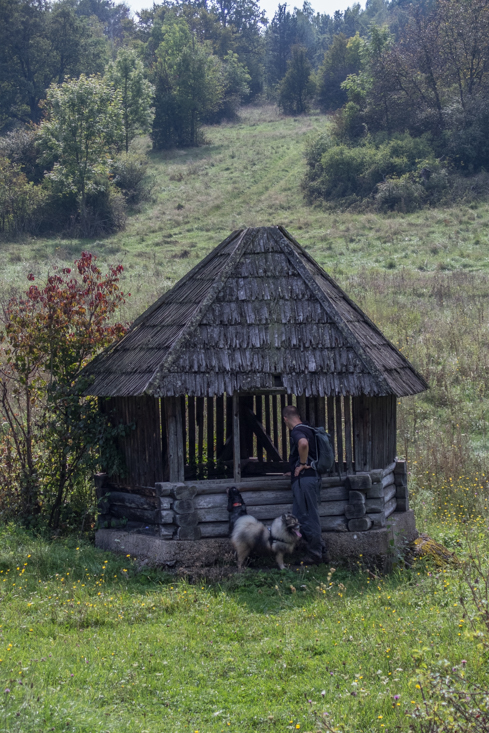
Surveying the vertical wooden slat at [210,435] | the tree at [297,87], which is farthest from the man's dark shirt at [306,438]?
the tree at [297,87]

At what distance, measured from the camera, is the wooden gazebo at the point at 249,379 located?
725 centimetres

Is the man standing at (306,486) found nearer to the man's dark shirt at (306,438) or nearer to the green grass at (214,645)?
the man's dark shirt at (306,438)

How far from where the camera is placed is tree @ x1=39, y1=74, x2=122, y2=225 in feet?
110

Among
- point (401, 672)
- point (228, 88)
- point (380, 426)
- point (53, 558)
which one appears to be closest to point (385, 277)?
point (380, 426)

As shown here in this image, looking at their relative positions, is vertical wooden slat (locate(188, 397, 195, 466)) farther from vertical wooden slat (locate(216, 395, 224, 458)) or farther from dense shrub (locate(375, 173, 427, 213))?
dense shrub (locate(375, 173, 427, 213))

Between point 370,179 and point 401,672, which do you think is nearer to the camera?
point 401,672

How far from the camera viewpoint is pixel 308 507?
24.1 ft

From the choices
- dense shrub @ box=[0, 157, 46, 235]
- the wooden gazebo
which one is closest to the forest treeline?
dense shrub @ box=[0, 157, 46, 235]

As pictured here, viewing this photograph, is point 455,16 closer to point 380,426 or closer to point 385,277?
point 385,277

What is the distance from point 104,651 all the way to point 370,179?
3435cm

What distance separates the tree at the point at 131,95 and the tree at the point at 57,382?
3690cm

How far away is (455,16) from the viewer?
3931 cm

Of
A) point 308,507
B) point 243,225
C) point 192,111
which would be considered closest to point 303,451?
point 308,507

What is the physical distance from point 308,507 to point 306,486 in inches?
10.4
